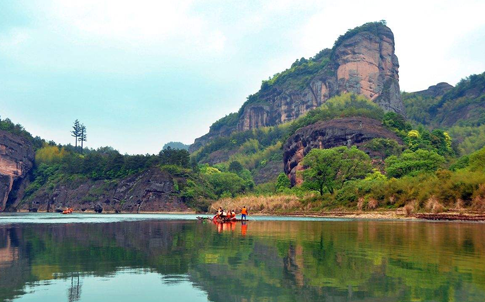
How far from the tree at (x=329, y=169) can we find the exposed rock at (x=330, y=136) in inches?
1760

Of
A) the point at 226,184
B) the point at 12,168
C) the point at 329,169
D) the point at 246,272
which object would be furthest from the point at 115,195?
the point at 246,272

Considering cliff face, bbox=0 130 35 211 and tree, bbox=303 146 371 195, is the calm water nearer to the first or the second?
tree, bbox=303 146 371 195

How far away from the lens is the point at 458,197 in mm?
57656

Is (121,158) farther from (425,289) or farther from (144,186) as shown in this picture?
(425,289)

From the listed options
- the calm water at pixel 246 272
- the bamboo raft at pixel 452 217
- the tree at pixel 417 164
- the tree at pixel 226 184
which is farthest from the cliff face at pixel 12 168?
the calm water at pixel 246 272

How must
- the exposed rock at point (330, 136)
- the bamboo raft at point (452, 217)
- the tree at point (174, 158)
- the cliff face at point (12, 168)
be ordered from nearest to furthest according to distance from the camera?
the bamboo raft at point (452, 217), the exposed rock at point (330, 136), the tree at point (174, 158), the cliff face at point (12, 168)

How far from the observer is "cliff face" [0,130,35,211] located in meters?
169

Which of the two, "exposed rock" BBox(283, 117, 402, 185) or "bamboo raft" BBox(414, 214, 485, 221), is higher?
"exposed rock" BBox(283, 117, 402, 185)

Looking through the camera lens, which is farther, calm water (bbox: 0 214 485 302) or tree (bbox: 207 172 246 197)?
tree (bbox: 207 172 246 197)

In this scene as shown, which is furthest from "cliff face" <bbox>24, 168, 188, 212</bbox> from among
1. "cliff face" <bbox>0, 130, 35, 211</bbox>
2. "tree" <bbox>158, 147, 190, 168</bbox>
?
"cliff face" <bbox>0, 130, 35, 211</bbox>

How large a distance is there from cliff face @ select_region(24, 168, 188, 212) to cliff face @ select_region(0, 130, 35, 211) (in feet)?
26.5

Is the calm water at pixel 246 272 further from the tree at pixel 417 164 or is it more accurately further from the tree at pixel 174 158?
the tree at pixel 174 158

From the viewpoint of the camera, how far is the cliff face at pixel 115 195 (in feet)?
459

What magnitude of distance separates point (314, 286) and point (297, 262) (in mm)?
4531
